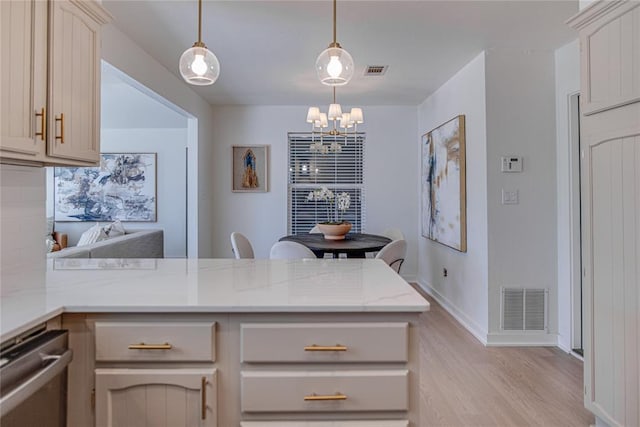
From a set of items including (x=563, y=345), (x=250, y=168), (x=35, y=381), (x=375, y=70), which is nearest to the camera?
(x=35, y=381)

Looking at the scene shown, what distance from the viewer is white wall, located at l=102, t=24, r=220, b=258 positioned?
9.46 feet

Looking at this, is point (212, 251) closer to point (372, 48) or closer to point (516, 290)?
point (372, 48)

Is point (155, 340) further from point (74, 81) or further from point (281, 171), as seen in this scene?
point (281, 171)

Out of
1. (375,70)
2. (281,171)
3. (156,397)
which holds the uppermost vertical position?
(375,70)

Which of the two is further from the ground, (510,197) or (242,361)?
(510,197)

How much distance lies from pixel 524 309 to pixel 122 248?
12.6 ft

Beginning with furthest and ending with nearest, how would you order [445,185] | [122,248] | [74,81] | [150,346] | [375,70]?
[445,185], [122,248], [375,70], [74,81], [150,346]

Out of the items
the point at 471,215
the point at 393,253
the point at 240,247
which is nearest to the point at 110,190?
the point at 240,247

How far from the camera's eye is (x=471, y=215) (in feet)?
11.7

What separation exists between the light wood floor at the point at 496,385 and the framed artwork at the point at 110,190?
5.31 metres

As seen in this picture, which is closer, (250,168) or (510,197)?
(510,197)

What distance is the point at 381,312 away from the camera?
4.18ft

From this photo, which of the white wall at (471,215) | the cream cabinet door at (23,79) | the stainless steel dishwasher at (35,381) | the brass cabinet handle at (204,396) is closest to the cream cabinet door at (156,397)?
the brass cabinet handle at (204,396)

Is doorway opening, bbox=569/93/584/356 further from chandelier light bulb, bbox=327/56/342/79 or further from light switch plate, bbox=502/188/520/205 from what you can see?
chandelier light bulb, bbox=327/56/342/79
